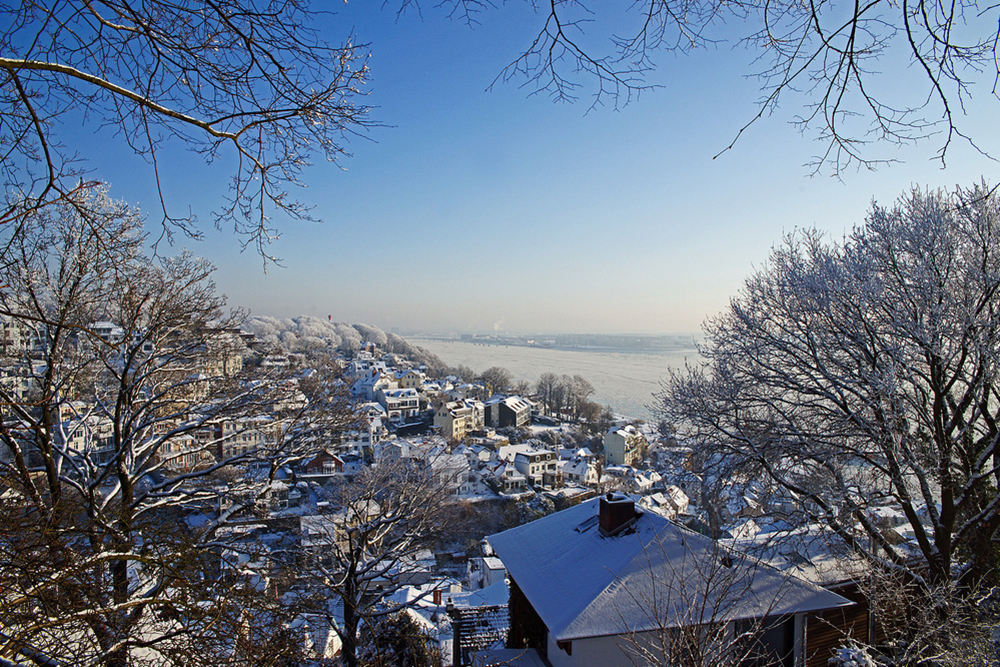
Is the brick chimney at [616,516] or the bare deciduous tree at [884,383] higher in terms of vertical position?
the bare deciduous tree at [884,383]

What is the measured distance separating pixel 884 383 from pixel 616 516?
3767 millimetres

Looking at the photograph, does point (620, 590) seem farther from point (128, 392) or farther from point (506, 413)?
Result: point (506, 413)

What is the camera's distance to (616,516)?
6.72 m

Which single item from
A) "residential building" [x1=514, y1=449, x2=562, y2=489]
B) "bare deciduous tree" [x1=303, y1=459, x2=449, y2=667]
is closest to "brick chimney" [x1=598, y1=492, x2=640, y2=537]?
"bare deciduous tree" [x1=303, y1=459, x2=449, y2=667]

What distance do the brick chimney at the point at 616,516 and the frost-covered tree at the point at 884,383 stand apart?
1.48 meters

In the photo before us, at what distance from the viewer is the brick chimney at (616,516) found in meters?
6.66

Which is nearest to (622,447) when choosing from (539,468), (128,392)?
(539,468)

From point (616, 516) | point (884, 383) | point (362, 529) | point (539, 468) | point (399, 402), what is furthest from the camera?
point (399, 402)

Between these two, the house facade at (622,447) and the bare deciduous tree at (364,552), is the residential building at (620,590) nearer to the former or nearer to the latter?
the bare deciduous tree at (364,552)

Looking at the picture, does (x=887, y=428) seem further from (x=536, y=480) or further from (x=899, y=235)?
(x=536, y=480)

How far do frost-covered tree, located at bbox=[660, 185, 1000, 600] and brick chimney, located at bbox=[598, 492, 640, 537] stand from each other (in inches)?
58.3

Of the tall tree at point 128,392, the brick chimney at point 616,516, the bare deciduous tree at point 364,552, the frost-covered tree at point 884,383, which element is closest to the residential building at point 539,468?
the bare deciduous tree at point 364,552

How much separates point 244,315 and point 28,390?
2.34 metres

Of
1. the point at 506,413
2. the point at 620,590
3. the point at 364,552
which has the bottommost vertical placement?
the point at 506,413
